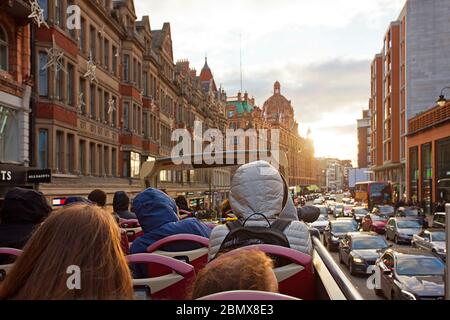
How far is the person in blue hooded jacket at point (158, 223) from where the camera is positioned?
14.6ft

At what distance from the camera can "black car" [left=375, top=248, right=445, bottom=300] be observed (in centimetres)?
1030

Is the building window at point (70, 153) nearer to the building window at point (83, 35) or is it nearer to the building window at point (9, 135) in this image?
the building window at point (9, 135)

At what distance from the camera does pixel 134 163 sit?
1252 inches

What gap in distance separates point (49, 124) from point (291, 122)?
90398 millimetres

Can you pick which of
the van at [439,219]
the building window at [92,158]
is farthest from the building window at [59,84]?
the van at [439,219]

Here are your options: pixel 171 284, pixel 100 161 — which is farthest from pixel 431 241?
pixel 171 284

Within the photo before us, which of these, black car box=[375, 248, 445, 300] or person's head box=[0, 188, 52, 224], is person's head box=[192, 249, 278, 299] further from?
black car box=[375, 248, 445, 300]

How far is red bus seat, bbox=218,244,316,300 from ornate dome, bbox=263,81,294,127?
304 ft

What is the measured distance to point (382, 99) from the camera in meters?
74.0

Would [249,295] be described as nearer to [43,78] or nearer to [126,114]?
[43,78]

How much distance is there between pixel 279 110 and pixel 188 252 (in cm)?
9697

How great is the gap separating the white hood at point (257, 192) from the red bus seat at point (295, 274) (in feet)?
2.87

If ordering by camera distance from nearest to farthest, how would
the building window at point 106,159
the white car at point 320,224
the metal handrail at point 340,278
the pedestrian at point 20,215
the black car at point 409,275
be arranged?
the metal handrail at point 340,278 < the pedestrian at point 20,215 < the black car at point 409,275 < the building window at point 106,159 < the white car at point 320,224
